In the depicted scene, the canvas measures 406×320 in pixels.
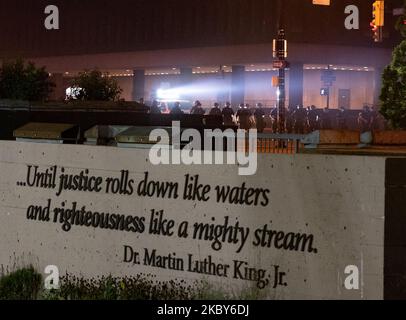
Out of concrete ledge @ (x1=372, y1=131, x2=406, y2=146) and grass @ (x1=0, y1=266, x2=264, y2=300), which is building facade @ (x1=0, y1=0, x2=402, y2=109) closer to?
concrete ledge @ (x1=372, y1=131, x2=406, y2=146)

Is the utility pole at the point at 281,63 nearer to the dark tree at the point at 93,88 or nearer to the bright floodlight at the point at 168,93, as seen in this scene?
the dark tree at the point at 93,88

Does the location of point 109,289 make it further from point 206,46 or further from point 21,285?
point 206,46

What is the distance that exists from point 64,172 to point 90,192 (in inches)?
21.2

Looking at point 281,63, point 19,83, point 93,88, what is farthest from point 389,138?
point 281,63

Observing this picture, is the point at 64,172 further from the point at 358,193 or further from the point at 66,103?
the point at 66,103

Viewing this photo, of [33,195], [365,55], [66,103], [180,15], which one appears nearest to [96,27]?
[180,15]

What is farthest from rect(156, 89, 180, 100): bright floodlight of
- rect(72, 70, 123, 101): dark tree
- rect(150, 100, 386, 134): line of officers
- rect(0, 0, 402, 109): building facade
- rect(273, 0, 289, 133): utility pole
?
rect(72, 70, 123, 101): dark tree

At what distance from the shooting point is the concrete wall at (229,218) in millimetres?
7293

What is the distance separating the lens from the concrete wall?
7.29m

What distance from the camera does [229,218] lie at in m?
8.22

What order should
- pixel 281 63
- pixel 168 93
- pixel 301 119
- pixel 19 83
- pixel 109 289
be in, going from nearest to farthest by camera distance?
pixel 109 289
pixel 19 83
pixel 281 63
pixel 301 119
pixel 168 93

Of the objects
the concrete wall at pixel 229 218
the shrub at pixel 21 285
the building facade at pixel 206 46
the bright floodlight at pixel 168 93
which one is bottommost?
the shrub at pixel 21 285

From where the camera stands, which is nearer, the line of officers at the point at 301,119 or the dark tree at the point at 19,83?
the dark tree at the point at 19,83

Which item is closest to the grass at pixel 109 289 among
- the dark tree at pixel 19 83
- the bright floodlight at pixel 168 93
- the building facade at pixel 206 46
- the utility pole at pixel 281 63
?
the dark tree at pixel 19 83
